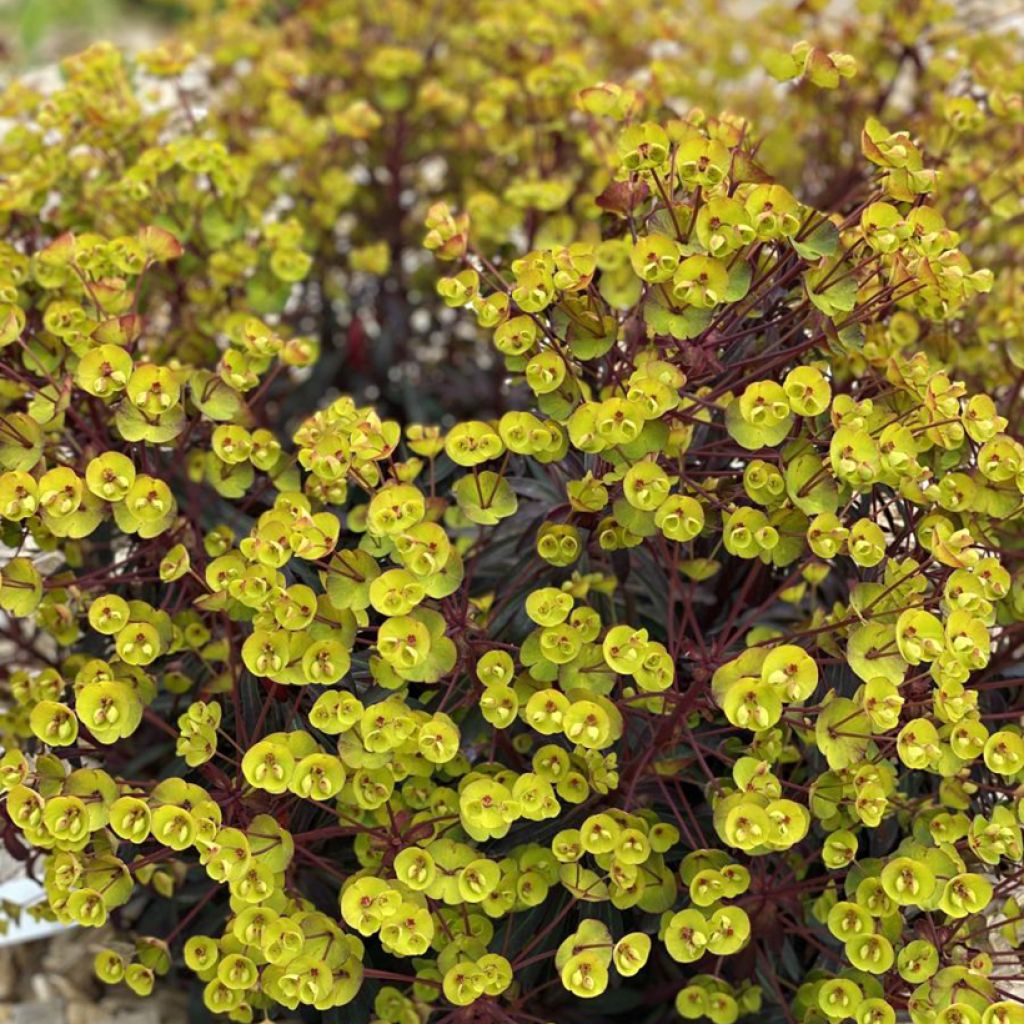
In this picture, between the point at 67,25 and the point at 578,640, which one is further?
the point at 67,25

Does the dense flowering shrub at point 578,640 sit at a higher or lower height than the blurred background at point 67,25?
higher

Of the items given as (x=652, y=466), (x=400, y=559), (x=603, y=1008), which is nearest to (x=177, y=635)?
(x=400, y=559)

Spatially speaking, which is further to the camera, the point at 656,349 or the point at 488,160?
the point at 488,160

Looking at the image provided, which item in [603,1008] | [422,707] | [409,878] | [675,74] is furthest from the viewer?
[675,74]

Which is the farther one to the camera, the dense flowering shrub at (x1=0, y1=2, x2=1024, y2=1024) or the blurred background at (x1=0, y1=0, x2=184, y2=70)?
the blurred background at (x1=0, y1=0, x2=184, y2=70)

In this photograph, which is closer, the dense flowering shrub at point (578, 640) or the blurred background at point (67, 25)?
the dense flowering shrub at point (578, 640)

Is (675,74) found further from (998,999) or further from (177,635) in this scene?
(998,999)

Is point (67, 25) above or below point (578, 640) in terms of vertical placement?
below

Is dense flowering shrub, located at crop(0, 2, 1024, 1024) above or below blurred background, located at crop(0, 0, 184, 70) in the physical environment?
above
